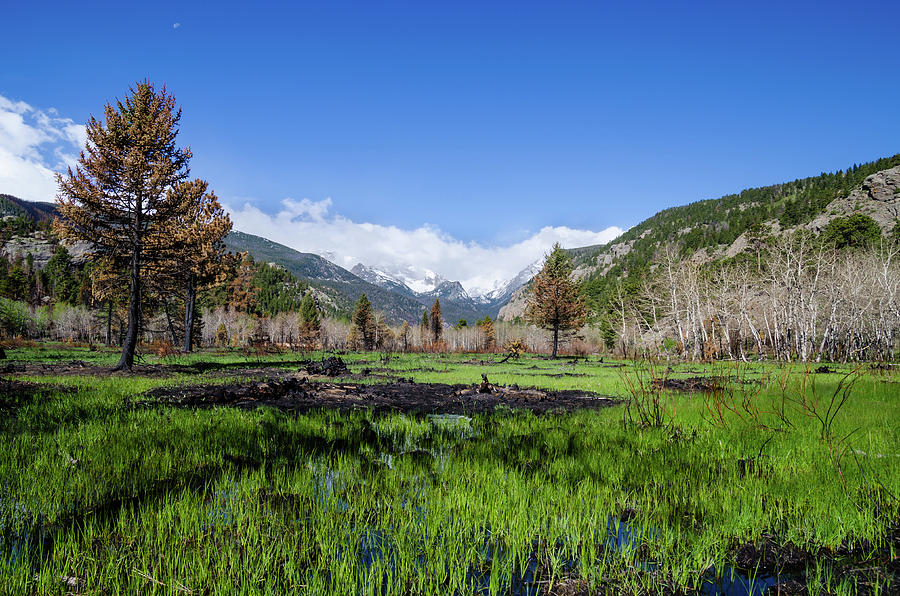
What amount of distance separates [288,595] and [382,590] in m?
0.55

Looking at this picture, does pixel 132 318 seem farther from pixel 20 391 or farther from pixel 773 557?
pixel 773 557

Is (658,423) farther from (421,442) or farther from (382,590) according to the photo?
(382,590)

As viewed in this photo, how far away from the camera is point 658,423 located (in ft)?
21.8

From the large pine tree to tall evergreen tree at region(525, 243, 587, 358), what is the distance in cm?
3755

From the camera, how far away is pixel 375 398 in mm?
10273

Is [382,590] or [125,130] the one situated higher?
[125,130]

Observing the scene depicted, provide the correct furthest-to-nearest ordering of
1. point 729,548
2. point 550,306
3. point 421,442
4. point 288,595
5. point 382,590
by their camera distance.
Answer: point 550,306 < point 421,442 < point 729,548 < point 382,590 < point 288,595

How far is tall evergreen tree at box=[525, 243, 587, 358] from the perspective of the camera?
151 feet

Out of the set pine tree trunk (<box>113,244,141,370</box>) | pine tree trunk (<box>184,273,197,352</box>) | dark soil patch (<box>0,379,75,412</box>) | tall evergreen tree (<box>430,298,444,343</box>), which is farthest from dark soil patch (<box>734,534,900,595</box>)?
tall evergreen tree (<box>430,298,444,343</box>)

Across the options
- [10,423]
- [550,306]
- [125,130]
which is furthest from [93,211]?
[550,306]

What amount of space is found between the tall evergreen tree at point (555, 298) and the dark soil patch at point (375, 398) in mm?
34706

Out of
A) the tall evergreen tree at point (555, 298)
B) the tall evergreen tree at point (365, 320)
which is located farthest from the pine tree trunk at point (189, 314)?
the tall evergreen tree at point (365, 320)

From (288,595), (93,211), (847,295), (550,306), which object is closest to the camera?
(288,595)

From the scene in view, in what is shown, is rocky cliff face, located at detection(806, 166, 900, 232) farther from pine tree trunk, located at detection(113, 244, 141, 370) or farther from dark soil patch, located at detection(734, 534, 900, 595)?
pine tree trunk, located at detection(113, 244, 141, 370)
